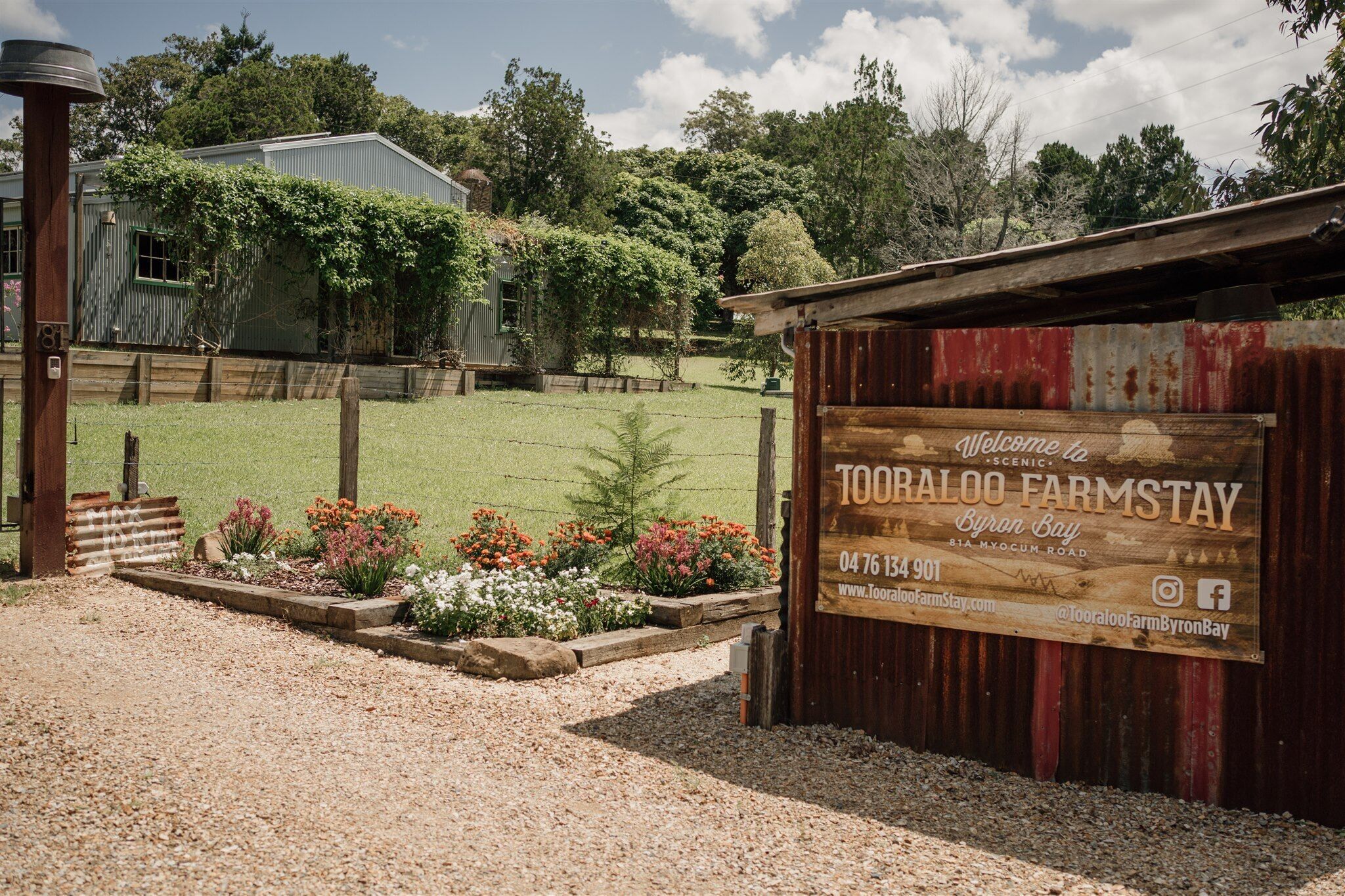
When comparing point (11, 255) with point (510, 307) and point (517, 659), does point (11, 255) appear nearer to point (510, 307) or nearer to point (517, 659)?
point (510, 307)

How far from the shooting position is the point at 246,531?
926 cm

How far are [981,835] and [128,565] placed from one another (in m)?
7.80

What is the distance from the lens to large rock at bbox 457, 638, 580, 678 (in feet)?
21.8

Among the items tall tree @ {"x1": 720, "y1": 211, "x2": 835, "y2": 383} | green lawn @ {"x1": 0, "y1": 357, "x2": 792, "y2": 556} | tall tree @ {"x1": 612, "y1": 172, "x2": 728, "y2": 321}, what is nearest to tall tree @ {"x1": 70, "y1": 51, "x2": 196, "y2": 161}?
tall tree @ {"x1": 612, "y1": 172, "x2": 728, "y2": 321}

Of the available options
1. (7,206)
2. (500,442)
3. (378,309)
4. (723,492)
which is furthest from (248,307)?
(723,492)

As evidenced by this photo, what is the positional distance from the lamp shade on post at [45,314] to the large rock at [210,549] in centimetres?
104

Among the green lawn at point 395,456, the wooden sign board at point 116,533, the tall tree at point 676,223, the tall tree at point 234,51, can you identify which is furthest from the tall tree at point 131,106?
the wooden sign board at point 116,533

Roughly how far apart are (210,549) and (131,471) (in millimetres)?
1135

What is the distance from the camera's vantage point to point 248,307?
21.9 metres

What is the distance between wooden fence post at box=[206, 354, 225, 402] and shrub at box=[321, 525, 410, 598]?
466 inches

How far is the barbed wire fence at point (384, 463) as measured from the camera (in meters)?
10.6

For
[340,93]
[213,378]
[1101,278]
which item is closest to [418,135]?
[340,93]

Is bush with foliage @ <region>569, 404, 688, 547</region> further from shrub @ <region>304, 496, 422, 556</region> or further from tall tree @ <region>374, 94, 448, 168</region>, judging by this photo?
tall tree @ <region>374, 94, 448, 168</region>

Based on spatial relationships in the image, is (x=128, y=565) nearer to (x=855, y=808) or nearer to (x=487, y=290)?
(x=855, y=808)
